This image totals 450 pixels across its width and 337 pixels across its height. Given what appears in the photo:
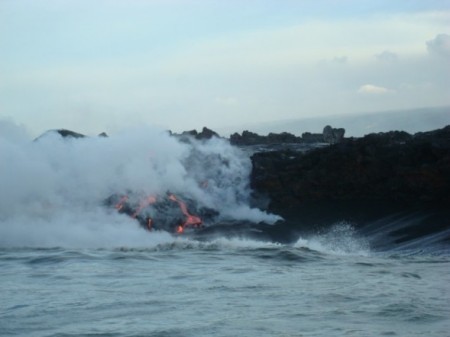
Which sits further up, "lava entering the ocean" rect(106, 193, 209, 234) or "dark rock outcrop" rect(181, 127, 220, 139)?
"dark rock outcrop" rect(181, 127, 220, 139)

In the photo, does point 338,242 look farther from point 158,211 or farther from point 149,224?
point 158,211

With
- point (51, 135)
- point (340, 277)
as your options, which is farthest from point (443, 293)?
point (51, 135)

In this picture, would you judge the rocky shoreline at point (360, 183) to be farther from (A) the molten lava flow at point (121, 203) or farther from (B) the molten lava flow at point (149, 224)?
(A) the molten lava flow at point (121, 203)

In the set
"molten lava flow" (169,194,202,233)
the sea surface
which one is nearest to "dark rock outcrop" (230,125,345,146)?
"molten lava flow" (169,194,202,233)

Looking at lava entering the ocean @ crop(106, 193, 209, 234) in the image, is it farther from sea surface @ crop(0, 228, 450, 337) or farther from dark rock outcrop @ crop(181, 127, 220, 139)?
dark rock outcrop @ crop(181, 127, 220, 139)

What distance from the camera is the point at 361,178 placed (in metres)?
24.9

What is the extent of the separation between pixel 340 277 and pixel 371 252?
492 centimetres

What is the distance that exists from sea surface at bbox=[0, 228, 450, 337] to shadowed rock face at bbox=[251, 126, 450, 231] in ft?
15.2

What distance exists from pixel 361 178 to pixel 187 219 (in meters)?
5.41

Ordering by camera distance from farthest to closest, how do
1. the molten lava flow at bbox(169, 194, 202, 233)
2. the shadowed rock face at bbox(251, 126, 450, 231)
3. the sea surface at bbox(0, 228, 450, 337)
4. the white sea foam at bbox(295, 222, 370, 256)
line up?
the molten lava flow at bbox(169, 194, 202, 233)
the shadowed rock face at bbox(251, 126, 450, 231)
the white sea foam at bbox(295, 222, 370, 256)
the sea surface at bbox(0, 228, 450, 337)

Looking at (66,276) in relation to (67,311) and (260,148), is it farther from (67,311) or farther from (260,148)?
(260,148)

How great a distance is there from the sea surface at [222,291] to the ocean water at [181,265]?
0.03 meters

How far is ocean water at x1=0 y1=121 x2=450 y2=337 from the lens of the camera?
1043cm

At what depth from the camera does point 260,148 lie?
3509 centimetres
